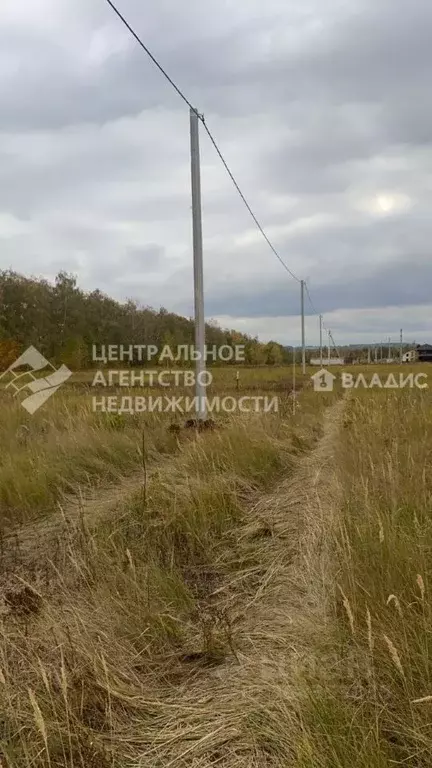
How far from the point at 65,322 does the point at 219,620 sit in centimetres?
3687

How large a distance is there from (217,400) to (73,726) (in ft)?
38.5

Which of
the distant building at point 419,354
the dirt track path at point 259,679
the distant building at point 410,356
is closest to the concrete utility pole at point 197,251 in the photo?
the dirt track path at point 259,679

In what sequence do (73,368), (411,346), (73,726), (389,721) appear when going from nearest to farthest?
(389,721) < (73,726) < (73,368) < (411,346)

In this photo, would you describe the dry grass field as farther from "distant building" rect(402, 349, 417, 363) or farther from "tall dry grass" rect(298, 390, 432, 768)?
"distant building" rect(402, 349, 417, 363)

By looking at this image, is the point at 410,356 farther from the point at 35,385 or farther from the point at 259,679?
the point at 259,679

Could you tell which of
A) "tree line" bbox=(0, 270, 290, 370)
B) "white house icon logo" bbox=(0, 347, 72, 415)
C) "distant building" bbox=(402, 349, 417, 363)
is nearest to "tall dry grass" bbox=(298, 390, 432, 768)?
"white house icon logo" bbox=(0, 347, 72, 415)

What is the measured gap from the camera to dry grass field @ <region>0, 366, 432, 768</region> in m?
1.63

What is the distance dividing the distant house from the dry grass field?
4266 inches

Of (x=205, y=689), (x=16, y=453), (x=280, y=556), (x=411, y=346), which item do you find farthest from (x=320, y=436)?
(x=411, y=346)

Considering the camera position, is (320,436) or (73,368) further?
(73,368)

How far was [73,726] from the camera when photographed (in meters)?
1.69

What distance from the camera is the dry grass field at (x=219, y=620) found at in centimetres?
163

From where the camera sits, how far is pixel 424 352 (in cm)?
11125

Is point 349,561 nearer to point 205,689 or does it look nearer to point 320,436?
point 205,689
